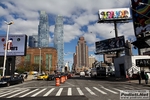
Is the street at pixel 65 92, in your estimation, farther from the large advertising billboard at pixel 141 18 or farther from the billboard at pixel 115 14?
the billboard at pixel 115 14

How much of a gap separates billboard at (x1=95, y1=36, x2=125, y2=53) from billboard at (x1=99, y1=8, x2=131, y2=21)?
796 centimetres

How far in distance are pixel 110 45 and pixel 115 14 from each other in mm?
11539

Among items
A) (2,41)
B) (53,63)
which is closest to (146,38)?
(2,41)

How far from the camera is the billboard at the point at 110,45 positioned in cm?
5672

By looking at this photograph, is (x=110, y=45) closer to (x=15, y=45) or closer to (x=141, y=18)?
(x=141, y=18)

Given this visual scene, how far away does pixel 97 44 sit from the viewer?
2569 inches

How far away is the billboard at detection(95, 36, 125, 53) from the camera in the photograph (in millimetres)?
56719

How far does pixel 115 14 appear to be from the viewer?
60031mm

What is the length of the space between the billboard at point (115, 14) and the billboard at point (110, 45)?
7965mm

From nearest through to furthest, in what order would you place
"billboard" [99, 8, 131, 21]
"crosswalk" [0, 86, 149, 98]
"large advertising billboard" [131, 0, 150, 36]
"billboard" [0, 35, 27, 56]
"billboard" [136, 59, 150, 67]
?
"crosswalk" [0, 86, 149, 98] → "billboard" [136, 59, 150, 67] → "large advertising billboard" [131, 0, 150, 36] → "billboard" [0, 35, 27, 56] → "billboard" [99, 8, 131, 21]

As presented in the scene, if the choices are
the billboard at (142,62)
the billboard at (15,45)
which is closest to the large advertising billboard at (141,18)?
the billboard at (142,62)

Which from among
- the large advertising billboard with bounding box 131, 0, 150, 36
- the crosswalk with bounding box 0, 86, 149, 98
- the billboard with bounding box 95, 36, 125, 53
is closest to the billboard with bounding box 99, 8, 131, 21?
the billboard with bounding box 95, 36, 125, 53

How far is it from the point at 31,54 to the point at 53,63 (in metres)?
19.7

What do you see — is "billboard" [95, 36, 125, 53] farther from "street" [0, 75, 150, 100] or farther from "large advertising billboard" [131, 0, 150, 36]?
"street" [0, 75, 150, 100]
